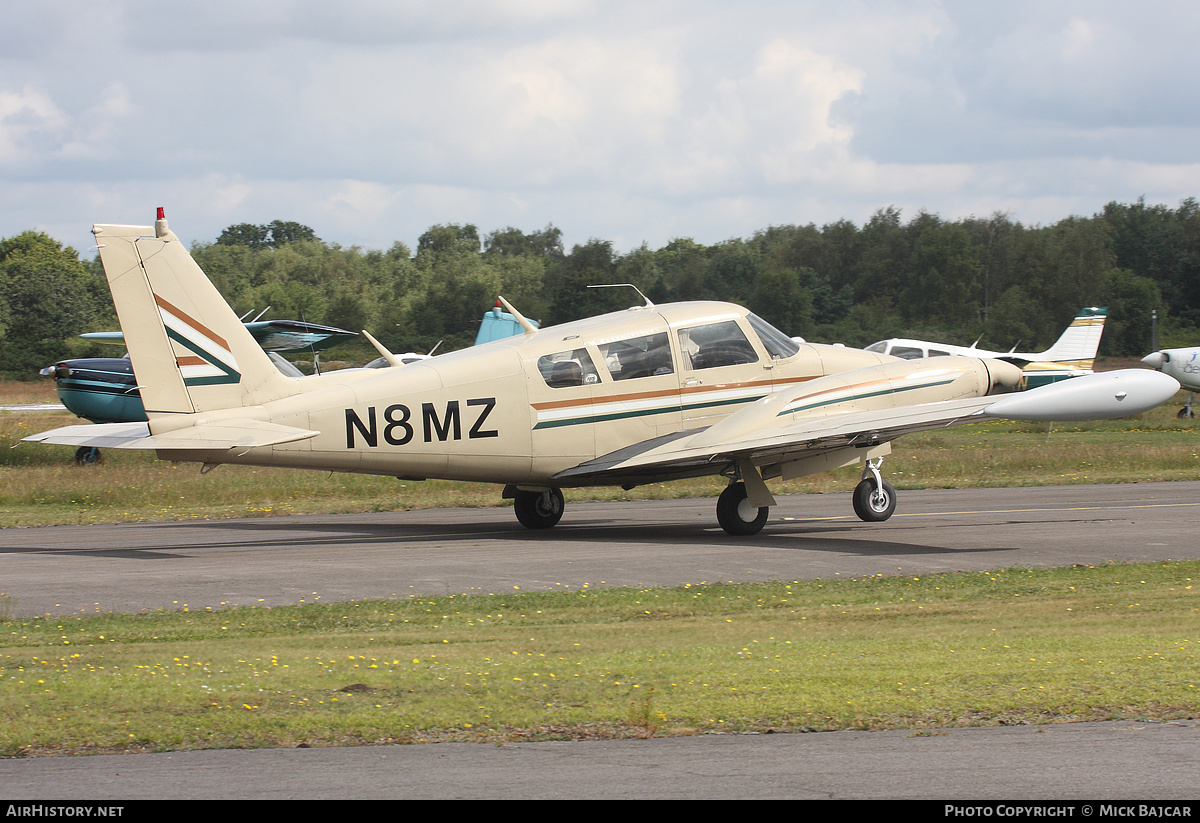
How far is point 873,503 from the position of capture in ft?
60.1

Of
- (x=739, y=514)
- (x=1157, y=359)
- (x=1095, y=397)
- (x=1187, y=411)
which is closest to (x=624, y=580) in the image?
(x=739, y=514)

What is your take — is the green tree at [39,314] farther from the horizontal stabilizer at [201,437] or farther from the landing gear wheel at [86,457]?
the horizontal stabilizer at [201,437]

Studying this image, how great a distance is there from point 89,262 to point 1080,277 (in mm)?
118643

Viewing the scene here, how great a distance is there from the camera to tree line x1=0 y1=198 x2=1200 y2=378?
7006 cm

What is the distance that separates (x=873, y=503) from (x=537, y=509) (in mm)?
5461

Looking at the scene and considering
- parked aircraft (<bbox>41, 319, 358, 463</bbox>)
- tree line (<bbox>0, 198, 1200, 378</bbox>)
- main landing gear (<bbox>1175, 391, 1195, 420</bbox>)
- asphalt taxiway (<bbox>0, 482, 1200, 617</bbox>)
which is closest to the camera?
asphalt taxiway (<bbox>0, 482, 1200, 617</bbox>)

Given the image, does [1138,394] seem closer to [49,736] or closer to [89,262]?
[49,736]

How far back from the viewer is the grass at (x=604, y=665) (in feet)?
23.2

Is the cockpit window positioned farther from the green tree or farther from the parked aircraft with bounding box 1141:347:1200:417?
the green tree

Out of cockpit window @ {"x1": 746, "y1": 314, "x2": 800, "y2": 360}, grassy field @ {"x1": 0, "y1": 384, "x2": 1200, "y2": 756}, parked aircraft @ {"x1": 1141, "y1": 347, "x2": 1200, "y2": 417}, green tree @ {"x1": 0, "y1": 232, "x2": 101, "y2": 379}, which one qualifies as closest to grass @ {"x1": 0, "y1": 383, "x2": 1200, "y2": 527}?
cockpit window @ {"x1": 746, "y1": 314, "x2": 800, "y2": 360}

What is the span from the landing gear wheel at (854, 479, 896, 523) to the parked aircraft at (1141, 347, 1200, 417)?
34484mm

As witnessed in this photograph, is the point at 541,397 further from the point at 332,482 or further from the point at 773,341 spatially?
the point at 332,482

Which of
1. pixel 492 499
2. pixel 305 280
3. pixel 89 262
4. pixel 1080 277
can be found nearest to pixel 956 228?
pixel 1080 277

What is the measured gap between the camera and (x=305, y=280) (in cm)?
10238
